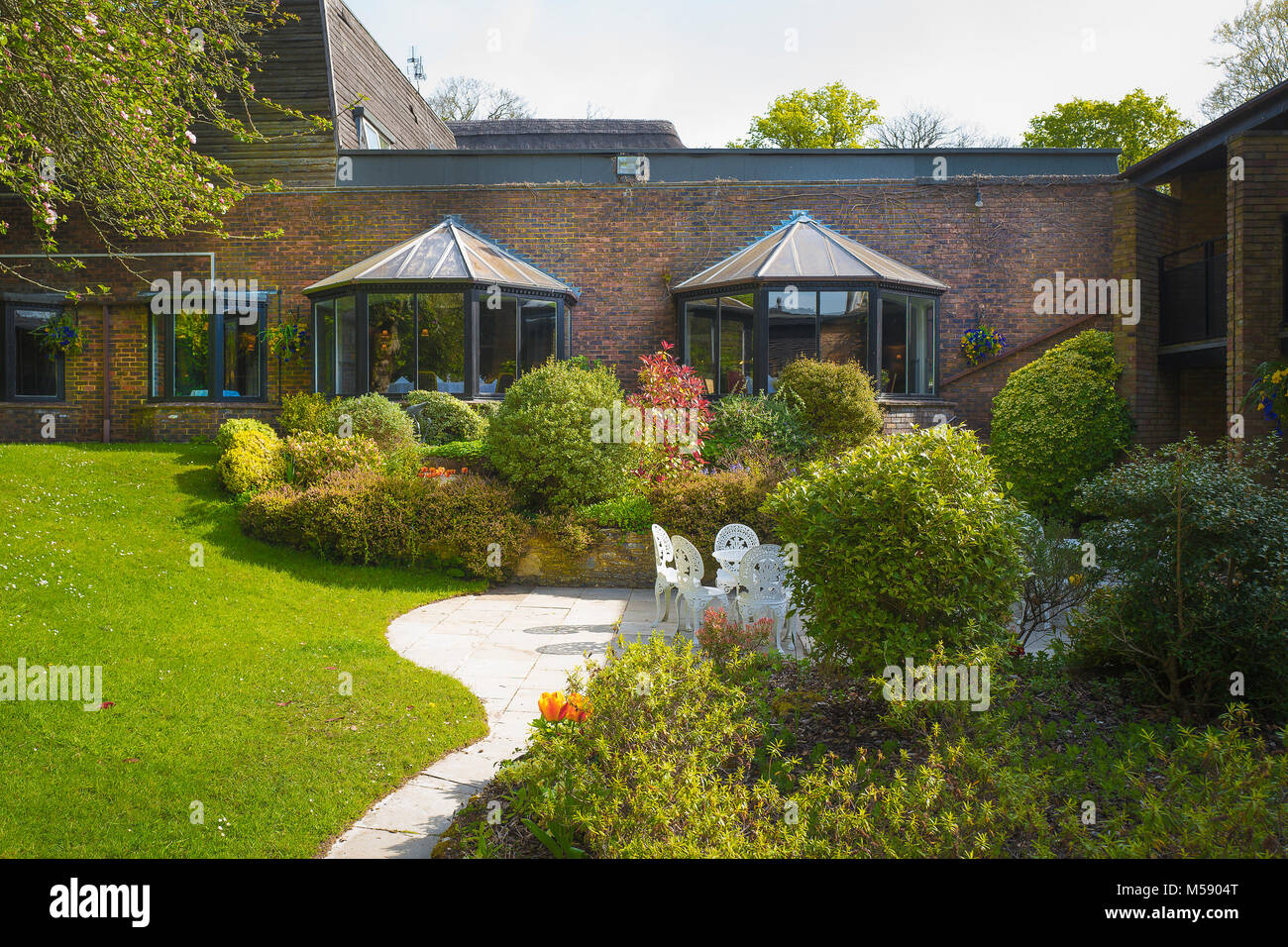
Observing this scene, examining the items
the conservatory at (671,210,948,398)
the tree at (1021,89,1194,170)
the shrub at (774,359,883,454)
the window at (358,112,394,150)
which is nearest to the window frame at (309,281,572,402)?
the conservatory at (671,210,948,398)

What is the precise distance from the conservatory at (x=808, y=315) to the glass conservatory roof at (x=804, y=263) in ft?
0.07

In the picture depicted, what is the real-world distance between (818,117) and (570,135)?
32.7 feet

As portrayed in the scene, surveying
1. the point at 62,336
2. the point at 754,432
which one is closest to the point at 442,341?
the point at 754,432

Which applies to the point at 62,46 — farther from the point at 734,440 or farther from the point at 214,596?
the point at 734,440

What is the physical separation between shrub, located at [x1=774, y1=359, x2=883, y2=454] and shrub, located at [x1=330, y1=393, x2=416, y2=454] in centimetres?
584

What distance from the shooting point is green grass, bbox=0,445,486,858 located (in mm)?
3500

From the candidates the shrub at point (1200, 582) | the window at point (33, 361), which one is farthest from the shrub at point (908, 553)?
the window at point (33, 361)

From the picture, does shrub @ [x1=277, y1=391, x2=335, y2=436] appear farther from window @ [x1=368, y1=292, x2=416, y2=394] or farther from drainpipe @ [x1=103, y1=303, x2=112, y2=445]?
drainpipe @ [x1=103, y1=303, x2=112, y2=445]

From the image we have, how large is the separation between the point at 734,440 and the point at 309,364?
940cm

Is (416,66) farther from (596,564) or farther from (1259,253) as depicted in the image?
(1259,253)

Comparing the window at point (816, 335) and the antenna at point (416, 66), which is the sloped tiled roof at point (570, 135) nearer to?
the antenna at point (416, 66)

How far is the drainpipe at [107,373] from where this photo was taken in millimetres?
16109
